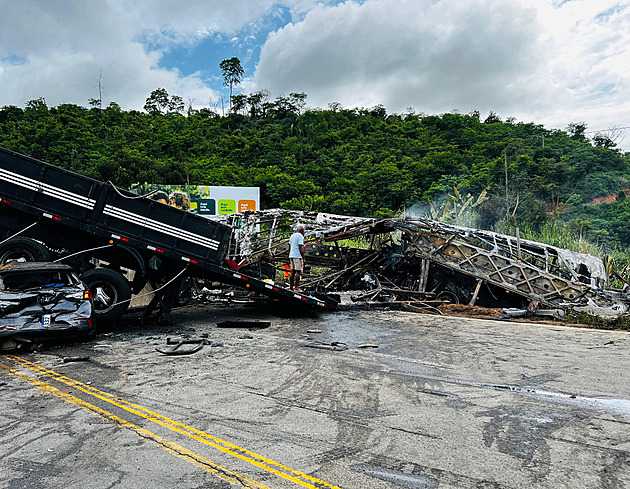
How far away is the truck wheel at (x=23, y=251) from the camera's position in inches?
360

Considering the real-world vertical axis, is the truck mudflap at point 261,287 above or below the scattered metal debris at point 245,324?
above

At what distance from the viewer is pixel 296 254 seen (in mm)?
12430

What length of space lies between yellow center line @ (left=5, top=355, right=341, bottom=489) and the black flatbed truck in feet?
12.6

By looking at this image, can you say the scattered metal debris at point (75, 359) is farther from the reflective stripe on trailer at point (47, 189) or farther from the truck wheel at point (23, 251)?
the reflective stripe on trailer at point (47, 189)

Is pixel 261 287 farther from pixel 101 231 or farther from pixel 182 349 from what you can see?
pixel 101 231

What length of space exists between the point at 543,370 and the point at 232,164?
45442 millimetres

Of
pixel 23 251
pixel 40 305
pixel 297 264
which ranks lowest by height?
pixel 40 305

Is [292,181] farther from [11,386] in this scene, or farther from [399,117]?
[11,386]

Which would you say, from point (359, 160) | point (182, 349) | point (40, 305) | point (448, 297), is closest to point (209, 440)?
point (182, 349)

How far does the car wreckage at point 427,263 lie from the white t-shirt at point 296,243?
1.47 m

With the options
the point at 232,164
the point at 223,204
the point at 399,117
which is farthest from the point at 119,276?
the point at 399,117

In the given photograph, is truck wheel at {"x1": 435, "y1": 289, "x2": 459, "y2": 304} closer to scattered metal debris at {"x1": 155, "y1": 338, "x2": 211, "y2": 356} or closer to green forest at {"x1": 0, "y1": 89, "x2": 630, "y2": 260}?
scattered metal debris at {"x1": 155, "y1": 338, "x2": 211, "y2": 356}

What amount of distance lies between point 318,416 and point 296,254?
7.87 metres

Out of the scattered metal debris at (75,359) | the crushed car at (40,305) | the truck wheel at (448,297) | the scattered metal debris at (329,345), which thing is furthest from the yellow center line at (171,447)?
the truck wheel at (448,297)
